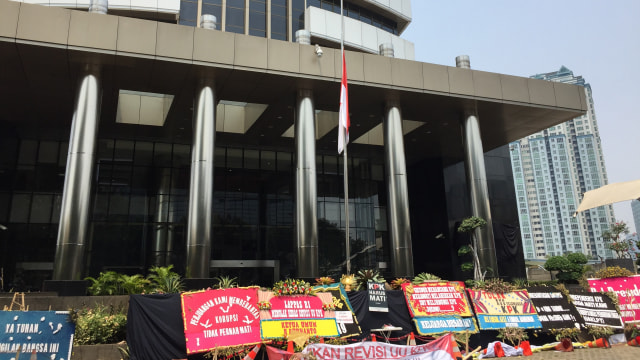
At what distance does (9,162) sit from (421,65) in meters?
25.0

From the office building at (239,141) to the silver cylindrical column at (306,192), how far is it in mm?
70

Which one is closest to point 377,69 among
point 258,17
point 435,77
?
point 435,77

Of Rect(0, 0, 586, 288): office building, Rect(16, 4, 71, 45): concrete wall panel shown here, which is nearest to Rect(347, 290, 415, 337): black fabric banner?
Rect(0, 0, 586, 288): office building

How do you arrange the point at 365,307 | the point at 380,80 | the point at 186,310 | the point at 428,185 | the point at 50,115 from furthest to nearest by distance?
the point at 428,185 < the point at 50,115 < the point at 380,80 < the point at 365,307 < the point at 186,310

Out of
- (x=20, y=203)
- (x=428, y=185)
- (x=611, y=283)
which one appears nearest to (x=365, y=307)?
(x=611, y=283)

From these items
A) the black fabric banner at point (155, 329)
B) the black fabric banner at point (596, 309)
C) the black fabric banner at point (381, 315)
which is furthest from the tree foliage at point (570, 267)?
the black fabric banner at point (155, 329)

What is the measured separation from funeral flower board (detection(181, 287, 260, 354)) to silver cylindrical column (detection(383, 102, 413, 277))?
11689 mm

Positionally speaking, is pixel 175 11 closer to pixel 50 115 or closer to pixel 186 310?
pixel 50 115

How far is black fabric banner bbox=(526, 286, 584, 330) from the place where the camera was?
14242 millimetres

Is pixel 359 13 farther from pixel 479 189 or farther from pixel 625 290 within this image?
pixel 625 290

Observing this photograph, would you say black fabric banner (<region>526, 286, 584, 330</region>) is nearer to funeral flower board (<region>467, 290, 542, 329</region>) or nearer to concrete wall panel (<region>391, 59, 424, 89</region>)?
funeral flower board (<region>467, 290, 542, 329</region>)

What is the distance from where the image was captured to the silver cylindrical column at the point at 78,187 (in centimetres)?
1715

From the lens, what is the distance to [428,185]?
3291cm

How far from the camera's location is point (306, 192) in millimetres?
20766
